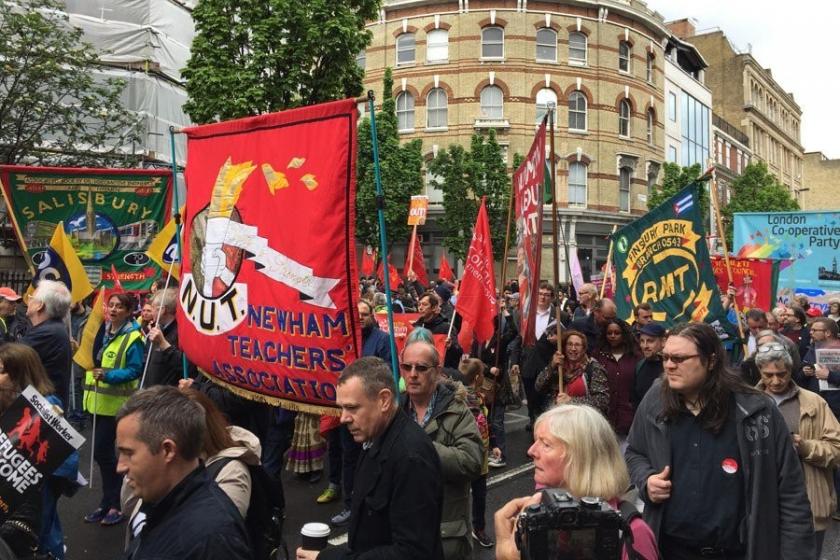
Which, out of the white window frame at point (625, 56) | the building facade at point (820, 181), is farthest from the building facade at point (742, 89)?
the white window frame at point (625, 56)

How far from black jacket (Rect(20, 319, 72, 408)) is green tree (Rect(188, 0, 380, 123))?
9.86 m

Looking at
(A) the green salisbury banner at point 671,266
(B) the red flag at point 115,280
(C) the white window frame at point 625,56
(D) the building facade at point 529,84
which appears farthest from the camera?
(C) the white window frame at point 625,56

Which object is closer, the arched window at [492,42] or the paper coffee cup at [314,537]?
the paper coffee cup at [314,537]

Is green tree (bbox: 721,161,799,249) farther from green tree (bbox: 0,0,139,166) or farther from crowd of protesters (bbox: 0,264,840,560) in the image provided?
crowd of protesters (bbox: 0,264,840,560)

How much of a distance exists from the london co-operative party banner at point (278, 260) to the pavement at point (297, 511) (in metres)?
1.75

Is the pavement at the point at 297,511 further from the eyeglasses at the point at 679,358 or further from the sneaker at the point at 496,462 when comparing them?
the eyeglasses at the point at 679,358

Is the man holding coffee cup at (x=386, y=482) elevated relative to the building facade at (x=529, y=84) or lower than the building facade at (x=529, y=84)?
lower

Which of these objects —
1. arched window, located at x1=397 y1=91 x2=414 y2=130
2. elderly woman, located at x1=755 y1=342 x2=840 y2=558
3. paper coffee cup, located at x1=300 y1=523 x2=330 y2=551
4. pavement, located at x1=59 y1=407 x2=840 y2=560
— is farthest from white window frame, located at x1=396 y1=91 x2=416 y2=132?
paper coffee cup, located at x1=300 y1=523 x2=330 y2=551

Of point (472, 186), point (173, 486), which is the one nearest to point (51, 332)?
point (173, 486)

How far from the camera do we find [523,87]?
31766 millimetres

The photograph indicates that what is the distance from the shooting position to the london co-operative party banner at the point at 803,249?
488 inches

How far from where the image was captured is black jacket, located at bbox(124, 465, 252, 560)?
1.90 metres

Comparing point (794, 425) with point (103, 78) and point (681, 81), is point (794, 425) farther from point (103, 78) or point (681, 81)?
point (681, 81)

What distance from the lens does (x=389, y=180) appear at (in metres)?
28.8
